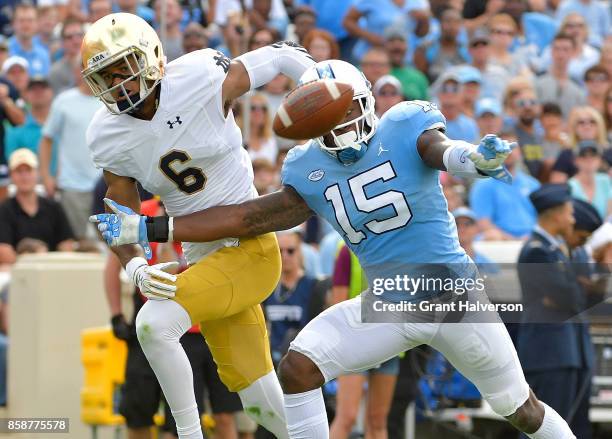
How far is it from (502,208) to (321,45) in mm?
2319

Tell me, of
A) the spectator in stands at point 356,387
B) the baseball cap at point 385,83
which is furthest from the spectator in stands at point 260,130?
the spectator in stands at point 356,387

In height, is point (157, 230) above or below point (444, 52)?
above

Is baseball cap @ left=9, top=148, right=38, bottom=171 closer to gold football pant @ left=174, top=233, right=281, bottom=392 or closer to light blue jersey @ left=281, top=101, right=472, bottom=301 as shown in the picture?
gold football pant @ left=174, top=233, right=281, bottom=392

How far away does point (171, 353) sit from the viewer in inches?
240

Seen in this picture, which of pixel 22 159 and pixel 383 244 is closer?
pixel 383 244

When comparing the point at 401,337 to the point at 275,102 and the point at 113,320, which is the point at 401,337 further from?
the point at 275,102

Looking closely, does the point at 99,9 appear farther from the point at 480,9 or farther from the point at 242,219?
the point at 242,219

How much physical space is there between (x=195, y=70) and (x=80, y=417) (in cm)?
365

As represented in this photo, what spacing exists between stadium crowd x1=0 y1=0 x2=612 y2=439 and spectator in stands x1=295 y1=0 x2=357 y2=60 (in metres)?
0.01

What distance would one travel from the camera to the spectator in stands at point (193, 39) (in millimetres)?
11469

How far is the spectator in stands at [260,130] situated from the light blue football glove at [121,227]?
4.81 meters

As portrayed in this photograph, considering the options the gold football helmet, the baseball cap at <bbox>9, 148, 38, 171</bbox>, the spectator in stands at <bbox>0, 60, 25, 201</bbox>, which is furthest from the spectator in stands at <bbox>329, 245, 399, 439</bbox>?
the spectator in stands at <bbox>0, 60, 25, 201</bbox>

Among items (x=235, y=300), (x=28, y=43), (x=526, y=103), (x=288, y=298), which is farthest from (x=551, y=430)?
(x=28, y=43)

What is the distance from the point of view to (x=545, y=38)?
13.5 m
